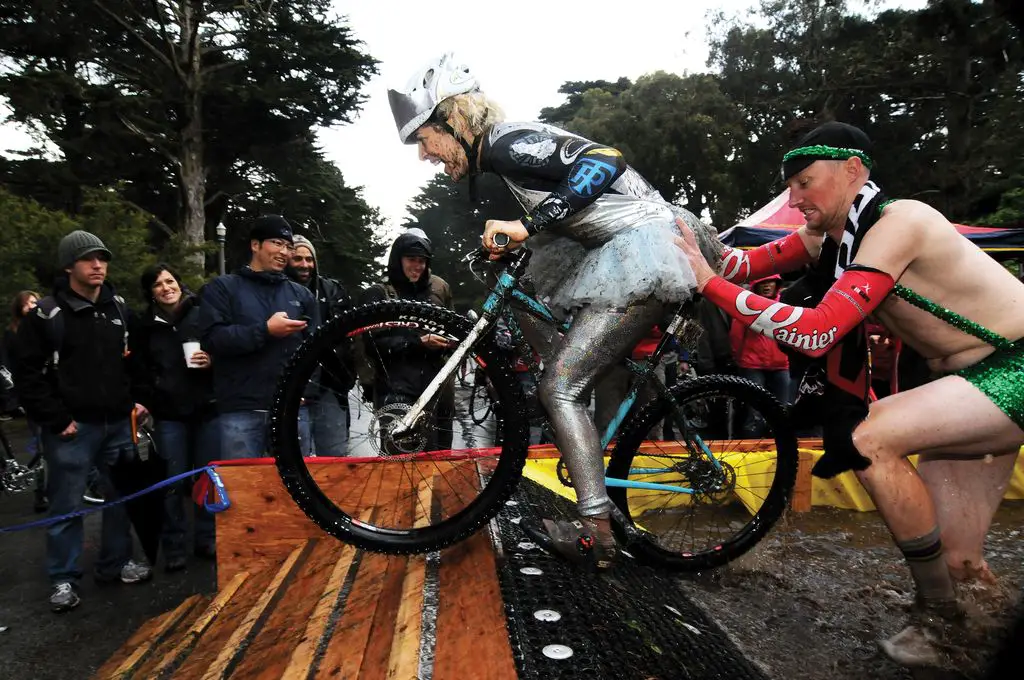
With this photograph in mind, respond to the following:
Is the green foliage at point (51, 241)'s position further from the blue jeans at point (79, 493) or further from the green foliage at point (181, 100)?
the blue jeans at point (79, 493)

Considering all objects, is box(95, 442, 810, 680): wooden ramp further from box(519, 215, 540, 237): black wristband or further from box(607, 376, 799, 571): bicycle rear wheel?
box(519, 215, 540, 237): black wristband

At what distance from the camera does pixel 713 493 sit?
10.2 ft

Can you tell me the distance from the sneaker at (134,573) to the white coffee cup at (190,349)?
1346 millimetres

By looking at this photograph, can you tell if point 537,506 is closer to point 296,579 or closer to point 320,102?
point 296,579

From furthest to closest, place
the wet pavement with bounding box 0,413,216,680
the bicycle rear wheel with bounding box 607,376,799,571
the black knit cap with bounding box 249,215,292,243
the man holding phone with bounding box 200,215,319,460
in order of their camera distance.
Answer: the black knit cap with bounding box 249,215,292,243 → the man holding phone with bounding box 200,215,319,460 → the wet pavement with bounding box 0,413,216,680 → the bicycle rear wheel with bounding box 607,376,799,571

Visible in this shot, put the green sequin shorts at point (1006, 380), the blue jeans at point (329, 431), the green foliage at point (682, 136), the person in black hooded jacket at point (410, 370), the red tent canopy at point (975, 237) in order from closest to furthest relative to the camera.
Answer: the green sequin shorts at point (1006, 380), the person in black hooded jacket at point (410, 370), the blue jeans at point (329, 431), the red tent canopy at point (975, 237), the green foliage at point (682, 136)

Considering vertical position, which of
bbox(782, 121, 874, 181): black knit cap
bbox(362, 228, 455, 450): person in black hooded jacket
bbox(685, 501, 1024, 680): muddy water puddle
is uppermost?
bbox(782, 121, 874, 181): black knit cap

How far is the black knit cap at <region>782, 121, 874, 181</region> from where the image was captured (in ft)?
7.53

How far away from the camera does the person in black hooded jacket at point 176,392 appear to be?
4.27 meters

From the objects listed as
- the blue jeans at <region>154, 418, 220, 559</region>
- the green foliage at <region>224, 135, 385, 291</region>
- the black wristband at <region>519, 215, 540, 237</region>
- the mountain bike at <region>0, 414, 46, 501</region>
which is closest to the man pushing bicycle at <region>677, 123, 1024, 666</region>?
the black wristband at <region>519, 215, 540, 237</region>

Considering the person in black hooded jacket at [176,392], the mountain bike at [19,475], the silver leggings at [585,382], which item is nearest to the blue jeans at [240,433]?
the person in black hooded jacket at [176,392]

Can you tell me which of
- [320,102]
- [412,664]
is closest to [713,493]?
[412,664]

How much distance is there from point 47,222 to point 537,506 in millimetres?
12773

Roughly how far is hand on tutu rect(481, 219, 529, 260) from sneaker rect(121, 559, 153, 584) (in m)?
3.38
